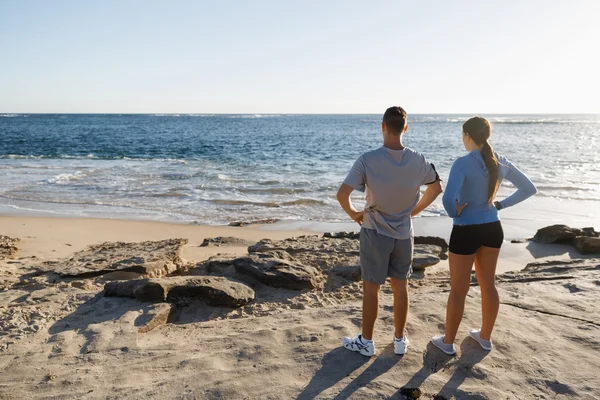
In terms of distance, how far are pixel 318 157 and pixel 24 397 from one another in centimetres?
2300

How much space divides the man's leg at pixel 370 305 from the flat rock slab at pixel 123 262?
332cm

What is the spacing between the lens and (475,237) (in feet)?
11.0

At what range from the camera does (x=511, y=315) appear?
4.39 meters

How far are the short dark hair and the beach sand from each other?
1.71 meters

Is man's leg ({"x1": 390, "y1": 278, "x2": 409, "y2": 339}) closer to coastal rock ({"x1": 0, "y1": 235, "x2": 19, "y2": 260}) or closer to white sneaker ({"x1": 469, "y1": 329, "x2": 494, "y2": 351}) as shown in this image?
white sneaker ({"x1": 469, "y1": 329, "x2": 494, "y2": 351})

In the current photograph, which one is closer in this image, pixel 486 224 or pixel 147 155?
pixel 486 224

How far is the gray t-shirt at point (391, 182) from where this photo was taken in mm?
3287

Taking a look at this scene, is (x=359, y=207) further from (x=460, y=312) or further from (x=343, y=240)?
(x=460, y=312)

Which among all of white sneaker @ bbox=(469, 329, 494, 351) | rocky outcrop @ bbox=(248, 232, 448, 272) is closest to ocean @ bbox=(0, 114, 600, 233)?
rocky outcrop @ bbox=(248, 232, 448, 272)

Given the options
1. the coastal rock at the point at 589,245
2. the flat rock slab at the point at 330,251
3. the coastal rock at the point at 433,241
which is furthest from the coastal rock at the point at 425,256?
the coastal rock at the point at 589,245

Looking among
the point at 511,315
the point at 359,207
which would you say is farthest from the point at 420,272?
the point at 359,207

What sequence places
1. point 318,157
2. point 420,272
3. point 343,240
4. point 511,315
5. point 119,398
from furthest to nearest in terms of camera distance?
1. point 318,157
2. point 343,240
3. point 420,272
4. point 511,315
5. point 119,398

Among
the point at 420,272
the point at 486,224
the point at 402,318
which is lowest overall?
the point at 420,272

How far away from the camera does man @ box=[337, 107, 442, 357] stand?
3.29m
